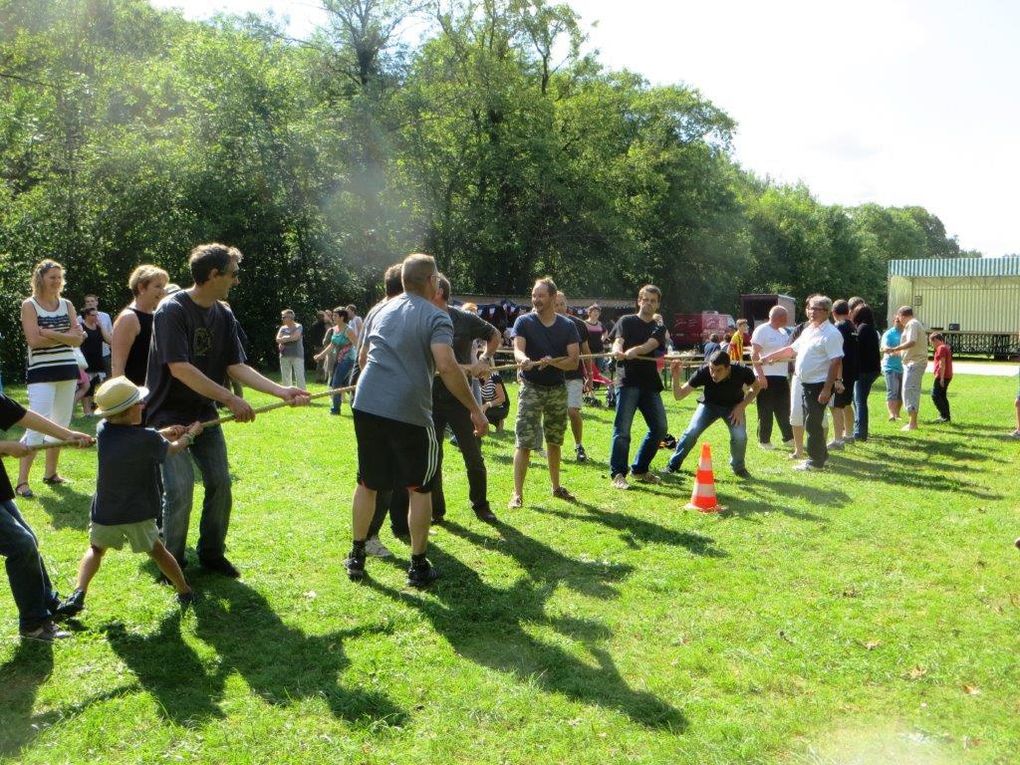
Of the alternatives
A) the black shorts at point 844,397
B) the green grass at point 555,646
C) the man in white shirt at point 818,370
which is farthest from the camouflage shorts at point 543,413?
the black shorts at point 844,397

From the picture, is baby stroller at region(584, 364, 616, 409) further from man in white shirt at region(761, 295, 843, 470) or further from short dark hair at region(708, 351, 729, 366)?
short dark hair at region(708, 351, 729, 366)

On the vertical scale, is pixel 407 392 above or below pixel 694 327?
below

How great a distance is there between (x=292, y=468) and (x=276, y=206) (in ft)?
63.4

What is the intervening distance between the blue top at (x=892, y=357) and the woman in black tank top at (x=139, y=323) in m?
11.6

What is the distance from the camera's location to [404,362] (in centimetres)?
512

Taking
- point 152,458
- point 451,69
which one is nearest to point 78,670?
point 152,458

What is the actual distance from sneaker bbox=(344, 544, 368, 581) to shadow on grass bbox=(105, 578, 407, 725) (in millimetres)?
594

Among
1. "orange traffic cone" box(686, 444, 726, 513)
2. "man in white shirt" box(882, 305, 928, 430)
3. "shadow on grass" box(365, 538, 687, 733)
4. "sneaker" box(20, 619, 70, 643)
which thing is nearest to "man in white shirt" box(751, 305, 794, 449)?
"orange traffic cone" box(686, 444, 726, 513)

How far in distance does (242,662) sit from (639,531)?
3.53m

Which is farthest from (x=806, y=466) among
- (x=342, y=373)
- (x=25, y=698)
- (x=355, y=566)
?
(x=25, y=698)

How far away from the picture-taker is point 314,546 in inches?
247

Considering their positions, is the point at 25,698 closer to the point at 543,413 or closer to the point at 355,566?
the point at 355,566

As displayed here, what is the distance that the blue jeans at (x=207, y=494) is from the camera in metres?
5.18

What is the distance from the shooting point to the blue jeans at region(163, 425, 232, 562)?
5176 mm
